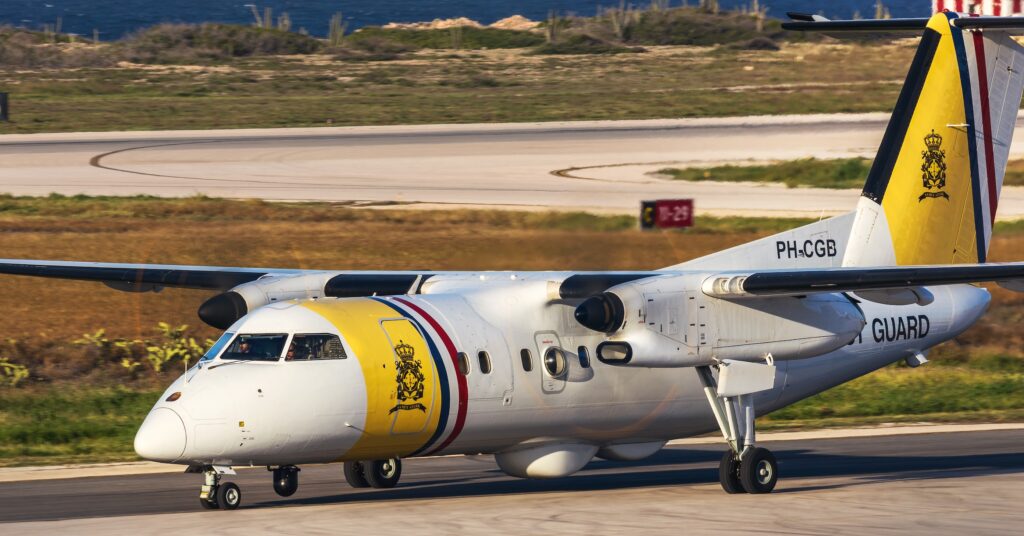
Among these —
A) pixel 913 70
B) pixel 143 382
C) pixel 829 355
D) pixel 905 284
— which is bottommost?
pixel 143 382

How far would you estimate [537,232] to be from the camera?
26125 millimetres

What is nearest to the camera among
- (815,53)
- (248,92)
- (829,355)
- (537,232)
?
(829,355)

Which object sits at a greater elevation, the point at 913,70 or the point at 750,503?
the point at 913,70

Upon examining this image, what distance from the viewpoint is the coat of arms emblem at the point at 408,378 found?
1686 centimetres

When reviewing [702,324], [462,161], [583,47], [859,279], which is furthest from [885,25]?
[583,47]

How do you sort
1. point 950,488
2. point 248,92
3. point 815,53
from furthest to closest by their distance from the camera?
point 248,92 → point 815,53 → point 950,488

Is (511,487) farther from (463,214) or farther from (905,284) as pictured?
(463,214)

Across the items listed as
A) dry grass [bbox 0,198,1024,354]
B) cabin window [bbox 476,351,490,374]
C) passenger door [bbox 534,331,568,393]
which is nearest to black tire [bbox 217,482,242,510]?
cabin window [bbox 476,351,490,374]

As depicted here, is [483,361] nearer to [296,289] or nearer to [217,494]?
[296,289]

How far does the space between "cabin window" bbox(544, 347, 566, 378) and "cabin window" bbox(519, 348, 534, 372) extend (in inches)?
7.8

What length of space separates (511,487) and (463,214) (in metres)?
22.0

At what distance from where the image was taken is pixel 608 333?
17891 millimetres

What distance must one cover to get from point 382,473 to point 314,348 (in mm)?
3753

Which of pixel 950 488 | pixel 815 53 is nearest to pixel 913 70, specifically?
pixel 950 488
